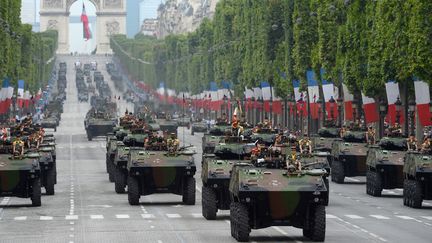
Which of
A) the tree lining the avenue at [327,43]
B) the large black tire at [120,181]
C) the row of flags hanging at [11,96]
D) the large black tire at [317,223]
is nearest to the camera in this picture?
the large black tire at [317,223]

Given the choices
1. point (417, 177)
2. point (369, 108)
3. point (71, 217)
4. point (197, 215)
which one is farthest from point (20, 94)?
point (197, 215)

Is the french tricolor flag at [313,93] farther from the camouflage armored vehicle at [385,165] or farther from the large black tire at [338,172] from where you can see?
the camouflage armored vehicle at [385,165]

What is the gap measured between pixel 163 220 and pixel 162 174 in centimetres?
544

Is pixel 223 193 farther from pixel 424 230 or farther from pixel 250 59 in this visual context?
pixel 250 59

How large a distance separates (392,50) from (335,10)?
17.4 metres

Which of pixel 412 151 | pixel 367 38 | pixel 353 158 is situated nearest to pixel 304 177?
pixel 412 151

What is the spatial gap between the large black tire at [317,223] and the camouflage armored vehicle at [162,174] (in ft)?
40.3

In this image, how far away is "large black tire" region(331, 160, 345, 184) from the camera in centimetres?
5941

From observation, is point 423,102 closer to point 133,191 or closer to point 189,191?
point 189,191

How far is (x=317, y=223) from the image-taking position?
3322 cm

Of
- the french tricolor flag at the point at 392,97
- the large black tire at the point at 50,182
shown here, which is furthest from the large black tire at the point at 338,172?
the french tricolor flag at the point at 392,97

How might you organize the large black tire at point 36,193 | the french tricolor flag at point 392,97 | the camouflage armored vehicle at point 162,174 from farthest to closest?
the french tricolor flag at point 392,97, the large black tire at point 36,193, the camouflage armored vehicle at point 162,174

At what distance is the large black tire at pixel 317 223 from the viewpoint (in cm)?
3316

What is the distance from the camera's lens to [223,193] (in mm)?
40219
